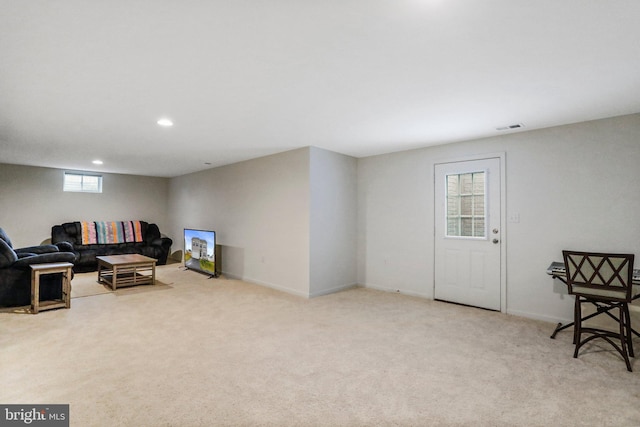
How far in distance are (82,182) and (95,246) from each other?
64.1 inches

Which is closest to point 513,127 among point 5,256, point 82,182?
point 5,256

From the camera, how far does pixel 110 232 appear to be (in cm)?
750

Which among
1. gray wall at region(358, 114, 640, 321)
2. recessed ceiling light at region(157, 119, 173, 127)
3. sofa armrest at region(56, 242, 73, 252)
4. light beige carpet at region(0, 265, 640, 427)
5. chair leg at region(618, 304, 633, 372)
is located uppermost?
recessed ceiling light at region(157, 119, 173, 127)

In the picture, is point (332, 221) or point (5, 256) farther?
point (332, 221)

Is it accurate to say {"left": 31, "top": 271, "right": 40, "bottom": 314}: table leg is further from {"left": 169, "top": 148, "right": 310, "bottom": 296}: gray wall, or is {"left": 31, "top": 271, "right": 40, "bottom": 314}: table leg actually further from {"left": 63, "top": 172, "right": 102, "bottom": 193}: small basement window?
{"left": 63, "top": 172, "right": 102, "bottom": 193}: small basement window

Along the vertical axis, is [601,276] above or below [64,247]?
above

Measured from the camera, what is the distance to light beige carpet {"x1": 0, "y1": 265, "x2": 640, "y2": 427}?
6.38ft

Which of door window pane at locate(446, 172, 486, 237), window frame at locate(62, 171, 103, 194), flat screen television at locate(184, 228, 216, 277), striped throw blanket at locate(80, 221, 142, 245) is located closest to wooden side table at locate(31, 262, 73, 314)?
flat screen television at locate(184, 228, 216, 277)

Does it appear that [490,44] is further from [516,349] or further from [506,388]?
[516,349]

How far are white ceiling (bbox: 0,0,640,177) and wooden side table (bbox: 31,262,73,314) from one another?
1.68 m

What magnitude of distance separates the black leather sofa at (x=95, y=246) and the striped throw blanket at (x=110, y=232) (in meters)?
0.07

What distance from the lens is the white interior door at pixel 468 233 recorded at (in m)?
4.06

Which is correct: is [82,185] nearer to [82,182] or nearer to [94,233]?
[82,182]

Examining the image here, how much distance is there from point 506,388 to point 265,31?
283cm
